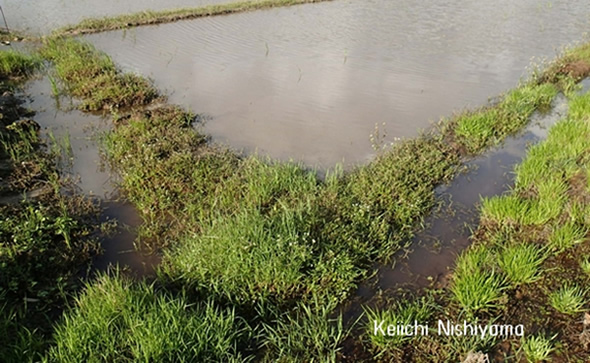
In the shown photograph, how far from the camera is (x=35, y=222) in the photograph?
4488mm

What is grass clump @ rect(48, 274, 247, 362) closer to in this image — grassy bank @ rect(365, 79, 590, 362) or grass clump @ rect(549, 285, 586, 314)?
grassy bank @ rect(365, 79, 590, 362)

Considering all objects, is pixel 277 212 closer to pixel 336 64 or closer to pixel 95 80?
pixel 95 80

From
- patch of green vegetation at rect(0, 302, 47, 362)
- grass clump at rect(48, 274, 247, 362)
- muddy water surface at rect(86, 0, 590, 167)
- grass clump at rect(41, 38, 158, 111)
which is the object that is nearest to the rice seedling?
muddy water surface at rect(86, 0, 590, 167)

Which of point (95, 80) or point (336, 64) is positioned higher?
point (336, 64)

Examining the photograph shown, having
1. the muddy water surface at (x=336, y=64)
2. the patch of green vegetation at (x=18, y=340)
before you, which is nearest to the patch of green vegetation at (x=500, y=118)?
the muddy water surface at (x=336, y=64)

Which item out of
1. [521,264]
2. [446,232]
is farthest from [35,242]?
[521,264]

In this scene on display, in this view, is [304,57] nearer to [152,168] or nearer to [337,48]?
[337,48]

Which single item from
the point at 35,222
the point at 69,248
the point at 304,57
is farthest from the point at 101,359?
the point at 304,57

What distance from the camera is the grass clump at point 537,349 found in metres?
3.11

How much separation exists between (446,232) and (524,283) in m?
1.10

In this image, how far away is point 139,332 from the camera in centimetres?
301

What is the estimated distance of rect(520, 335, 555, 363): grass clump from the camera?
10.2ft

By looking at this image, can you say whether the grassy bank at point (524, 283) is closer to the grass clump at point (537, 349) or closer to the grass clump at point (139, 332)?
the grass clump at point (537, 349)

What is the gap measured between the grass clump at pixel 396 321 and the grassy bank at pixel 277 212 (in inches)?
11.4
